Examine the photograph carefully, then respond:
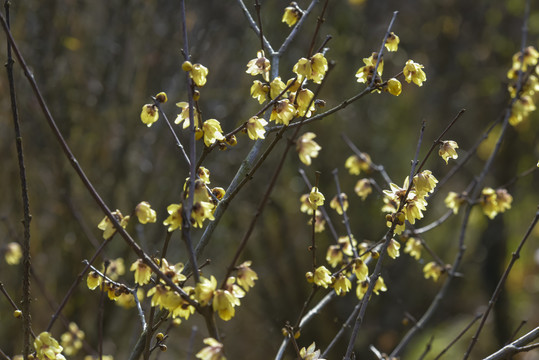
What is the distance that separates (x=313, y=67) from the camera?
180 centimetres

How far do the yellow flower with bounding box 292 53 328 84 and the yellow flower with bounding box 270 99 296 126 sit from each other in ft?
0.41

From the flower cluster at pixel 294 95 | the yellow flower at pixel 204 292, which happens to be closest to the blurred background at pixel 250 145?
the flower cluster at pixel 294 95

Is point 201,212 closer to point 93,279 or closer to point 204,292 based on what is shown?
point 204,292

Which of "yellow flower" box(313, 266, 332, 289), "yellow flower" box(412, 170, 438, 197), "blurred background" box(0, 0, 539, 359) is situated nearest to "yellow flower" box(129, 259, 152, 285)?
"yellow flower" box(313, 266, 332, 289)

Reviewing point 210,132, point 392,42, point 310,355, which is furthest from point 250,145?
point 310,355

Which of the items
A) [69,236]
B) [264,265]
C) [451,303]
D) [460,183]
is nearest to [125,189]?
[69,236]

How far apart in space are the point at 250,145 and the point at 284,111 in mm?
4459

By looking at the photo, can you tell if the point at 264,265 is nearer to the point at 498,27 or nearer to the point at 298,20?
the point at 498,27

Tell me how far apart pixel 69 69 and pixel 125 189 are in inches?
54.7

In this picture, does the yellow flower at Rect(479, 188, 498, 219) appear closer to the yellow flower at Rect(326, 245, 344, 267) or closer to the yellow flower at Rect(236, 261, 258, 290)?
the yellow flower at Rect(326, 245, 344, 267)

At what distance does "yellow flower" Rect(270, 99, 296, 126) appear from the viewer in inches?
68.3

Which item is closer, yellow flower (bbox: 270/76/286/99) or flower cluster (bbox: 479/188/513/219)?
yellow flower (bbox: 270/76/286/99)

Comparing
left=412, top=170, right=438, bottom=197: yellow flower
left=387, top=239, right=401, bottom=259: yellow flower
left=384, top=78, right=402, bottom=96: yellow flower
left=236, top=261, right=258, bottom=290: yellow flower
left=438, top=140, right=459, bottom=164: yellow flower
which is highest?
left=384, top=78, right=402, bottom=96: yellow flower

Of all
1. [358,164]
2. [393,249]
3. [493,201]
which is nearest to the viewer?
[393,249]
